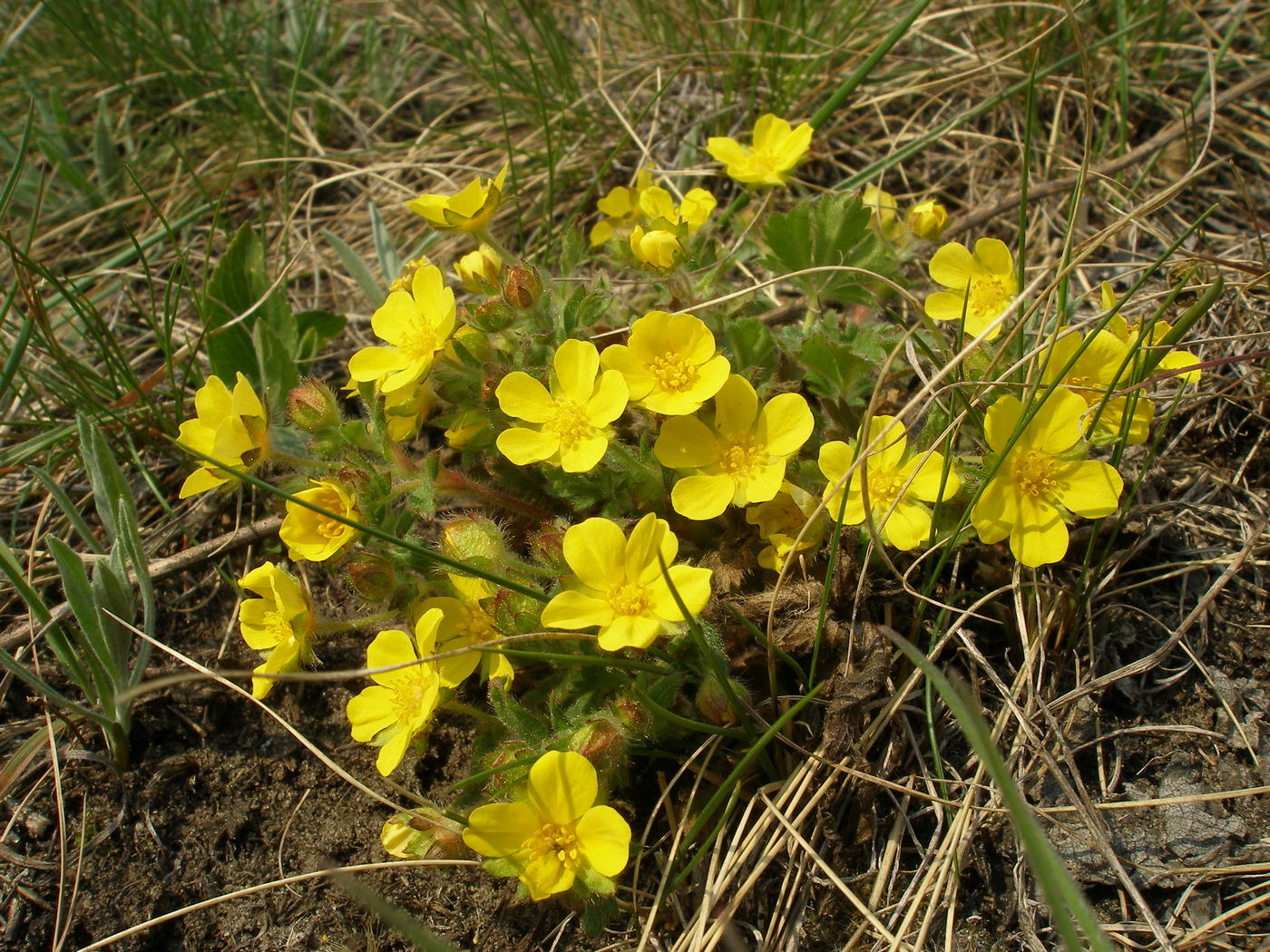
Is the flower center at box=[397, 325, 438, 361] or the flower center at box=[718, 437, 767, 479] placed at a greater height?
the flower center at box=[397, 325, 438, 361]

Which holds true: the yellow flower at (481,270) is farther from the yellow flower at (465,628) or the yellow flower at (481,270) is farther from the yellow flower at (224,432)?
the yellow flower at (465,628)

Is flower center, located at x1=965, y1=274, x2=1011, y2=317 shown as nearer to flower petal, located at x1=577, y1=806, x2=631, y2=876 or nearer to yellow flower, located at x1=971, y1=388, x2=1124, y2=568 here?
yellow flower, located at x1=971, y1=388, x2=1124, y2=568

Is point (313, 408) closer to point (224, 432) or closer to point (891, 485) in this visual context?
point (224, 432)

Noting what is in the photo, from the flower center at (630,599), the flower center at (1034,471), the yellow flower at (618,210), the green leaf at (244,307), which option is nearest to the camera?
the flower center at (630,599)

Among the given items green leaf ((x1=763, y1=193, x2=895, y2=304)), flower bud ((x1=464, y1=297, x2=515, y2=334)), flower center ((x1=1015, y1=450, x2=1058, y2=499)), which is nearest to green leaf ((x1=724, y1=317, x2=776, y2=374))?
green leaf ((x1=763, y1=193, x2=895, y2=304))

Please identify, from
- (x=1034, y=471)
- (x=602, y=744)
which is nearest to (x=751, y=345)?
(x=1034, y=471)

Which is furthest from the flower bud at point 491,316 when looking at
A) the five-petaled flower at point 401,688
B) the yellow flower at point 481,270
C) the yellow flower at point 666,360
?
the five-petaled flower at point 401,688
